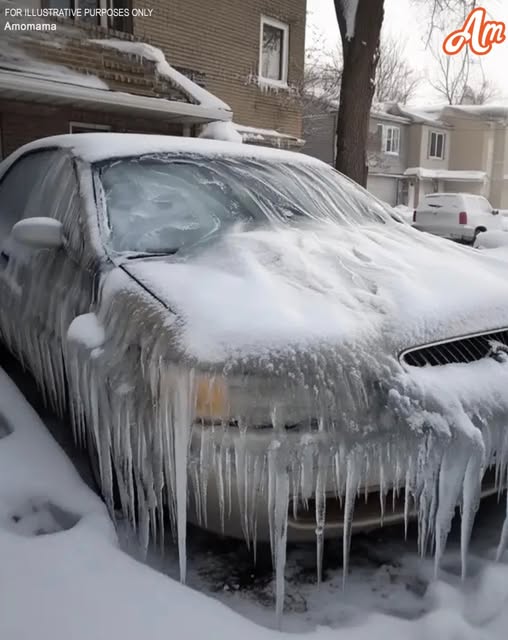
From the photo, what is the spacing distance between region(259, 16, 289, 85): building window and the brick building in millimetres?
23

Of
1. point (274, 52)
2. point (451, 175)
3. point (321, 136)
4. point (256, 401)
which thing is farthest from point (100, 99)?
point (451, 175)

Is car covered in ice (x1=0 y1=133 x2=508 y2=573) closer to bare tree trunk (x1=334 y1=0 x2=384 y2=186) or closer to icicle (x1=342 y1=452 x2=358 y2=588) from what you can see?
icicle (x1=342 y1=452 x2=358 y2=588)

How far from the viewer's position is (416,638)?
1.71 meters

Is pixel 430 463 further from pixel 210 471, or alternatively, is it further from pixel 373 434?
pixel 210 471

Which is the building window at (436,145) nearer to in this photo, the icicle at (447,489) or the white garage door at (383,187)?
the white garage door at (383,187)

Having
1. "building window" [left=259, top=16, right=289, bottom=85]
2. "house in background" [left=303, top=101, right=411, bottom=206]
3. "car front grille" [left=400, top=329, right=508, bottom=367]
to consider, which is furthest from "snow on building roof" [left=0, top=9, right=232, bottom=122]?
"house in background" [left=303, top=101, right=411, bottom=206]

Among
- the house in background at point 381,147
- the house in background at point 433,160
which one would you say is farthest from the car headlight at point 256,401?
the house in background at point 433,160

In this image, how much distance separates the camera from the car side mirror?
270 cm

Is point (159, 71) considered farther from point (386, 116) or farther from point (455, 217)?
point (386, 116)

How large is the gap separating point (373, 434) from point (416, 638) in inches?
22.2

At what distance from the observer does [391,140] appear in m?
32.4

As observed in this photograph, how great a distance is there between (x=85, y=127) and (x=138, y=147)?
8192 mm

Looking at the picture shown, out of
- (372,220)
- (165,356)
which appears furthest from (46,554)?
(372,220)

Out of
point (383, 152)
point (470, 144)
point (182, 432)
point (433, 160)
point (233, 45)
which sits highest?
point (233, 45)
